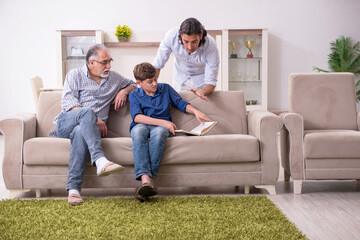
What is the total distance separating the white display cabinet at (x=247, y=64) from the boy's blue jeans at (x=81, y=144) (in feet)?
12.5

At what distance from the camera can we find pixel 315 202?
2773mm

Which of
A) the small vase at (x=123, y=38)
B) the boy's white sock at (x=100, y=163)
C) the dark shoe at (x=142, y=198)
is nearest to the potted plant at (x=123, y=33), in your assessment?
the small vase at (x=123, y=38)

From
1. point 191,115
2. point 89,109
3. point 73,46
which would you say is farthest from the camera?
point 73,46

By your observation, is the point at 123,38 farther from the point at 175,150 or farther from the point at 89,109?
the point at 175,150

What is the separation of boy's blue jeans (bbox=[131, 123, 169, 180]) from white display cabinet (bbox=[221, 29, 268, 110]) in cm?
368

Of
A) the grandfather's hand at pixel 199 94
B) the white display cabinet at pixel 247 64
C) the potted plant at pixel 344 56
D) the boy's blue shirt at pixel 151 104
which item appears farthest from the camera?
the potted plant at pixel 344 56

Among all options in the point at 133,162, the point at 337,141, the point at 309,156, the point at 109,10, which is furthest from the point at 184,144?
the point at 109,10

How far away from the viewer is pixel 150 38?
6.53 meters

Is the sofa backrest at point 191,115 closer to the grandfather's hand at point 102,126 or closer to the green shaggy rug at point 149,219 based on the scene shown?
the grandfather's hand at point 102,126

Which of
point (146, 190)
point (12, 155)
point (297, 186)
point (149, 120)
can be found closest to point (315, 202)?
point (297, 186)

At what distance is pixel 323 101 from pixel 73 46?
3986 mm

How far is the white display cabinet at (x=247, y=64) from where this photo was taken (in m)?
6.30

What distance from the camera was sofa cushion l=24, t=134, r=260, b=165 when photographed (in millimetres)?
2852

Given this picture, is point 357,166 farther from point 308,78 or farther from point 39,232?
point 39,232
